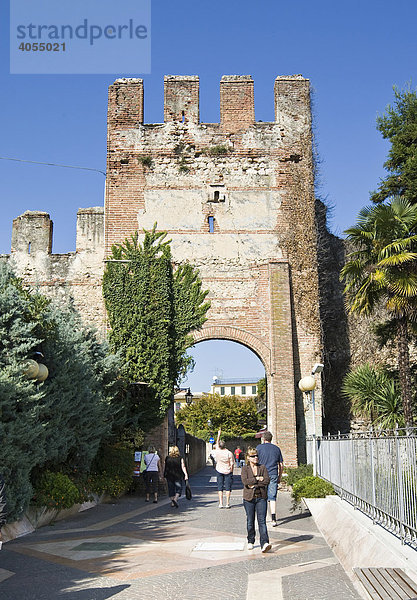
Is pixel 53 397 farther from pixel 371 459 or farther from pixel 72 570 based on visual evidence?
pixel 371 459

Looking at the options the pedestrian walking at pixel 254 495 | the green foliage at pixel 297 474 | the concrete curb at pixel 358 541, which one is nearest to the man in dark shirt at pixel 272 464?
the concrete curb at pixel 358 541

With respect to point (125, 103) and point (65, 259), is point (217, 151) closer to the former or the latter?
point (125, 103)

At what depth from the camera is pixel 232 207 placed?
19.5 m

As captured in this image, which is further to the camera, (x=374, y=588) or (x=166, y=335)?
(x=166, y=335)

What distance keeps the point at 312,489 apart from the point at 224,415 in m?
43.0

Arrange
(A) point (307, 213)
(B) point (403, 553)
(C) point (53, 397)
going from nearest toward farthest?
(B) point (403, 553), (C) point (53, 397), (A) point (307, 213)

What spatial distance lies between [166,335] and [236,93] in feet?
27.5

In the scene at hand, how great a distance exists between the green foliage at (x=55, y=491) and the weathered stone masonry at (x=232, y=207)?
753 centimetres

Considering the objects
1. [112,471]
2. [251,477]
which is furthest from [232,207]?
[251,477]

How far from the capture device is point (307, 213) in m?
19.5

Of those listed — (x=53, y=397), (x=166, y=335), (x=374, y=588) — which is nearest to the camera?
(x=374, y=588)

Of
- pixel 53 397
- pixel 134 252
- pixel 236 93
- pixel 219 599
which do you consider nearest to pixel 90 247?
pixel 134 252

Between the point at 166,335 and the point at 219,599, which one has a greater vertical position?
the point at 166,335

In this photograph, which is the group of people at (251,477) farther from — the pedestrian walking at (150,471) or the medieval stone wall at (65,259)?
the medieval stone wall at (65,259)
